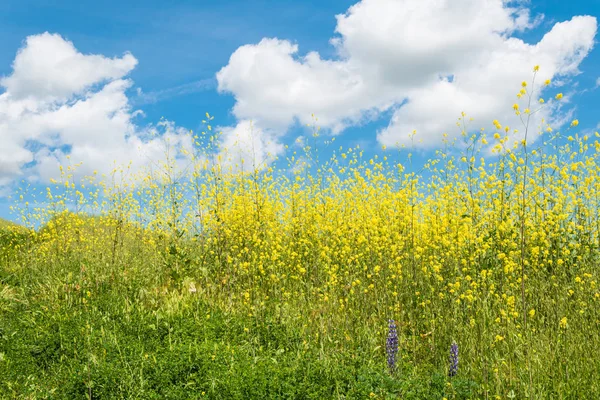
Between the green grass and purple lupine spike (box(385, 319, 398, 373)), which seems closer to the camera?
the green grass

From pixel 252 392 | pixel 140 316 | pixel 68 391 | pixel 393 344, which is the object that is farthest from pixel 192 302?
pixel 393 344

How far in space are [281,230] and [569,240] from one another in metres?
A: 4.53

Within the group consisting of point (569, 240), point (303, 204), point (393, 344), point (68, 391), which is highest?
point (303, 204)

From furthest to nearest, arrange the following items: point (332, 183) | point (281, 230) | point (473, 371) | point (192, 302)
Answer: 1. point (332, 183)
2. point (281, 230)
3. point (192, 302)
4. point (473, 371)

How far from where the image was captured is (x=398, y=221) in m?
6.93

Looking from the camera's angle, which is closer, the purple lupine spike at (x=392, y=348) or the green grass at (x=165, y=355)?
the green grass at (x=165, y=355)

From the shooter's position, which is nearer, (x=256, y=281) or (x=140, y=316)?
(x=140, y=316)

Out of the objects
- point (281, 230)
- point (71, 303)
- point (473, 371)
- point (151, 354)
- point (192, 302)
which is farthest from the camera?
point (281, 230)

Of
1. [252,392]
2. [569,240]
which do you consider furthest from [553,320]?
[252,392]

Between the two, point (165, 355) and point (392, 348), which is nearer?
point (392, 348)

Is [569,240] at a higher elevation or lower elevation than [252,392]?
higher

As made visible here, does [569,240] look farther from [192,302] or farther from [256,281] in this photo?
[192,302]

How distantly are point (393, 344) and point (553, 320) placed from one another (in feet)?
8.35

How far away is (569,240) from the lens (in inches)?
267
